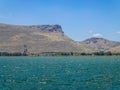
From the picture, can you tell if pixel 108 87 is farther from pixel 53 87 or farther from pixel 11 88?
pixel 11 88

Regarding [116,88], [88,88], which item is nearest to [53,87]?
[88,88]

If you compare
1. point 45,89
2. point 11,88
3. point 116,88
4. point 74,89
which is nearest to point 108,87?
point 116,88

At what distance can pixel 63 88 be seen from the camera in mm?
63062

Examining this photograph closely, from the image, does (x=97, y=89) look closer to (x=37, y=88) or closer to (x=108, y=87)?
(x=108, y=87)

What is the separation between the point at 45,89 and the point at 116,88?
41.7 feet

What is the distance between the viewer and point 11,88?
63.0 meters

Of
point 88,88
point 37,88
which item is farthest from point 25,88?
point 88,88

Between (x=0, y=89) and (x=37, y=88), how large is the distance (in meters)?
6.64

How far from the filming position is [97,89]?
2430 inches

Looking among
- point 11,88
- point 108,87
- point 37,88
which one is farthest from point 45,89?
point 108,87

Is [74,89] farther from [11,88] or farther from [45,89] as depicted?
[11,88]

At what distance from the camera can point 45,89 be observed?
202ft

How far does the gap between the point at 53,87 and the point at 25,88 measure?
210 inches

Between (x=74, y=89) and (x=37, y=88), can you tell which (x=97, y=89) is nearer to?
(x=74, y=89)
